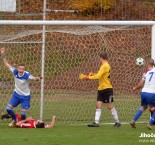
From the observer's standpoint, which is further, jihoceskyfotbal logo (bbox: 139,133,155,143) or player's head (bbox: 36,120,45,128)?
player's head (bbox: 36,120,45,128)

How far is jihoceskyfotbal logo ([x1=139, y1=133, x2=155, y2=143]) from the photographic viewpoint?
44.7 feet

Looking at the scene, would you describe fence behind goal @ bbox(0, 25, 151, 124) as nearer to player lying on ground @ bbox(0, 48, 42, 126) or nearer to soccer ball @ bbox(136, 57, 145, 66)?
soccer ball @ bbox(136, 57, 145, 66)

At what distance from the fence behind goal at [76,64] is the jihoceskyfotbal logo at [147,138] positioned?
3123 millimetres

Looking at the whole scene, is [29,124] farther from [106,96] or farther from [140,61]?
[140,61]

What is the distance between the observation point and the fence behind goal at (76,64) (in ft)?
59.1

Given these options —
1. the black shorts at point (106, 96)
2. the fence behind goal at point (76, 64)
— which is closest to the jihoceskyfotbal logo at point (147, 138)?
the black shorts at point (106, 96)

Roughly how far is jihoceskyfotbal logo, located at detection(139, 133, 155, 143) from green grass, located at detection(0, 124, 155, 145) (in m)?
0.07

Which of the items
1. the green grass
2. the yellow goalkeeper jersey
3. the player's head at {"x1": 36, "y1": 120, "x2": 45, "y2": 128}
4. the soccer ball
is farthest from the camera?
the soccer ball

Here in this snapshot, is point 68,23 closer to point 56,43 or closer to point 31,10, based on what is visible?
point 56,43

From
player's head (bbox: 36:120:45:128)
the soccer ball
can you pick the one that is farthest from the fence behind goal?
player's head (bbox: 36:120:45:128)

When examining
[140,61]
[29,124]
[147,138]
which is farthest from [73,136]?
[140,61]

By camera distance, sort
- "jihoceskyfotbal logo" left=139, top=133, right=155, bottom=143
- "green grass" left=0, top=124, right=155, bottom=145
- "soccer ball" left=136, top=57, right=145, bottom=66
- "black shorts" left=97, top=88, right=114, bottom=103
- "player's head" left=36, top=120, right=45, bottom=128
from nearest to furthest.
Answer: "green grass" left=0, top=124, right=155, bottom=145, "jihoceskyfotbal logo" left=139, top=133, right=155, bottom=143, "player's head" left=36, top=120, right=45, bottom=128, "black shorts" left=97, top=88, right=114, bottom=103, "soccer ball" left=136, top=57, right=145, bottom=66

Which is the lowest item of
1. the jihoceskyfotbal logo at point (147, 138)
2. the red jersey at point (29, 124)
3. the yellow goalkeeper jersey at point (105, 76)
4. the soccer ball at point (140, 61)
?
the red jersey at point (29, 124)

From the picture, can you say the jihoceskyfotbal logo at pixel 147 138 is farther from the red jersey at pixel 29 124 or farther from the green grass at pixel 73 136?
the red jersey at pixel 29 124
